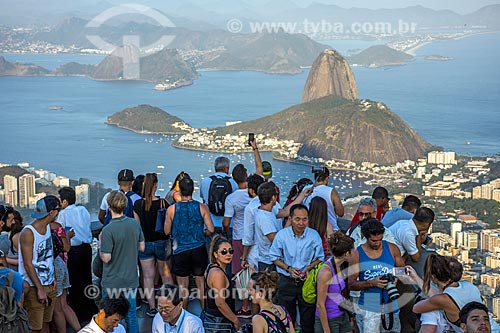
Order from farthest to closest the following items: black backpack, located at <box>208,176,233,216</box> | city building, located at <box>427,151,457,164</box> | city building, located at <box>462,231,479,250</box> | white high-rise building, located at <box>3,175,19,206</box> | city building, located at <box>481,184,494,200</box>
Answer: city building, located at <box>427,151,457,164</box>
city building, located at <box>481,184,494,200</box>
city building, located at <box>462,231,479,250</box>
white high-rise building, located at <box>3,175,19,206</box>
black backpack, located at <box>208,176,233,216</box>

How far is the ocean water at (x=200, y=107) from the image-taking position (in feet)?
204

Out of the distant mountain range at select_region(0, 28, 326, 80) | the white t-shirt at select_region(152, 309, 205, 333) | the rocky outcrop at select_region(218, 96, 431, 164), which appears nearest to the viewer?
the white t-shirt at select_region(152, 309, 205, 333)

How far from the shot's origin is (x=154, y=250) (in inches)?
208

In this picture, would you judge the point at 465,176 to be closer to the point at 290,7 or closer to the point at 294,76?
the point at 294,76

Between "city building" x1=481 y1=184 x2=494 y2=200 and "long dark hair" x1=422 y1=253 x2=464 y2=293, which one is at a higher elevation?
"long dark hair" x1=422 y1=253 x2=464 y2=293

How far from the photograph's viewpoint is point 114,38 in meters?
152

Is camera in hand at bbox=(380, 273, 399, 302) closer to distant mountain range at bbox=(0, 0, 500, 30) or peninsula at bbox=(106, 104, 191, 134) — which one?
peninsula at bbox=(106, 104, 191, 134)

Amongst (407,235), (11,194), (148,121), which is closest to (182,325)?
(407,235)

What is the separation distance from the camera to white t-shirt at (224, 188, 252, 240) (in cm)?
559

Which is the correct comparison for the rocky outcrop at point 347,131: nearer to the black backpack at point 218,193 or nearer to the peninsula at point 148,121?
the peninsula at point 148,121

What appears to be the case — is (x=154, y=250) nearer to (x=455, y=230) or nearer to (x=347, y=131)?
(x=455, y=230)

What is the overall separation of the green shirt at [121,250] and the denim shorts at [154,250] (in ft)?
1.67

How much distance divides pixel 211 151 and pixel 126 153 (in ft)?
27.4

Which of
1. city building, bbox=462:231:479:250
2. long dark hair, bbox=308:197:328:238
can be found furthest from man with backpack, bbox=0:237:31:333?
city building, bbox=462:231:479:250
